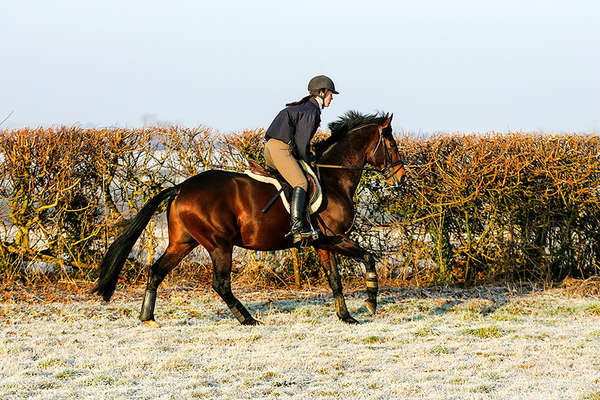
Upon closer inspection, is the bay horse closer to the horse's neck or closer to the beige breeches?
the horse's neck

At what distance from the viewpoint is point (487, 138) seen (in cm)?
1048

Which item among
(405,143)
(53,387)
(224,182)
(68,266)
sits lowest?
(53,387)

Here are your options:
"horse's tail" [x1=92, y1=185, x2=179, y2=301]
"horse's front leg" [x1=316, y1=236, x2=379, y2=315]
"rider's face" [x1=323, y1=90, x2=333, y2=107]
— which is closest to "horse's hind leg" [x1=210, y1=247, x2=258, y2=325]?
"horse's tail" [x1=92, y1=185, x2=179, y2=301]

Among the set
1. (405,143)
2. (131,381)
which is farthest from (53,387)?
(405,143)

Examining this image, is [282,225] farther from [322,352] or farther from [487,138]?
[487,138]

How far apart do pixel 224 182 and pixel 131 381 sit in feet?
9.56

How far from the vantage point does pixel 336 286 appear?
330 inches

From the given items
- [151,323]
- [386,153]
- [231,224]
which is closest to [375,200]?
[386,153]

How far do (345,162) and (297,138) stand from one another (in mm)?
812

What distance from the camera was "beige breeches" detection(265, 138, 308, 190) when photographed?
7.85m

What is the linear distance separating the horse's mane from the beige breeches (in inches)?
28.3

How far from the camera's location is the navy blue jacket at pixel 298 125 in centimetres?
785

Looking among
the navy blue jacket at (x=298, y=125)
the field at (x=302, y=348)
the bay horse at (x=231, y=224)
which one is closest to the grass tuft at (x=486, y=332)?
the field at (x=302, y=348)

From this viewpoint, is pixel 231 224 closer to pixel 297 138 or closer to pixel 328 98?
pixel 297 138
